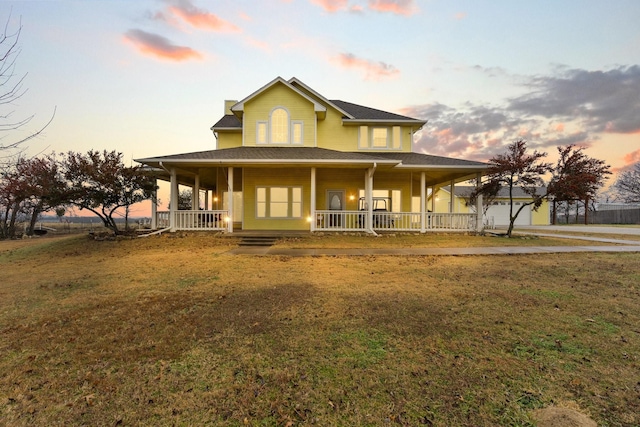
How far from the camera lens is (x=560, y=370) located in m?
3.07

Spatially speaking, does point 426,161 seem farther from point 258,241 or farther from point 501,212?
point 501,212

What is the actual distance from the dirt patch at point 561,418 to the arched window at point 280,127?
15.4 m

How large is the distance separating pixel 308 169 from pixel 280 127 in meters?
2.90

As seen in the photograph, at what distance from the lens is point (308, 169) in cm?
1627

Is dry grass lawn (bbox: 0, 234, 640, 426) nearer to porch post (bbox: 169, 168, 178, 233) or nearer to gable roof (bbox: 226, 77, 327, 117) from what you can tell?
porch post (bbox: 169, 168, 178, 233)

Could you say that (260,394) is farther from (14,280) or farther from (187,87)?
(187,87)

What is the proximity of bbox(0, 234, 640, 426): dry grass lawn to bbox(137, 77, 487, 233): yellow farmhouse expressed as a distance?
7636mm

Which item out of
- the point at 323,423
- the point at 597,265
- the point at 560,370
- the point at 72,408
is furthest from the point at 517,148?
the point at 72,408

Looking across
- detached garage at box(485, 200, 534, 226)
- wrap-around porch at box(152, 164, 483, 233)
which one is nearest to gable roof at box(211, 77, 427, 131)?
wrap-around porch at box(152, 164, 483, 233)

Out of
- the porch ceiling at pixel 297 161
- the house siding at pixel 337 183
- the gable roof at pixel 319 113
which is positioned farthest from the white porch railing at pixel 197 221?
the gable roof at pixel 319 113

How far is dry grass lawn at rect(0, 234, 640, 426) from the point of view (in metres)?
2.48

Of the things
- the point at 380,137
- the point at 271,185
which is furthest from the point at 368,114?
the point at 271,185

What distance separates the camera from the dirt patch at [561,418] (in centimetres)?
228

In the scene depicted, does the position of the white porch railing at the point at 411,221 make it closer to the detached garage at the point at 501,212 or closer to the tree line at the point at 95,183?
the tree line at the point at 95,183
